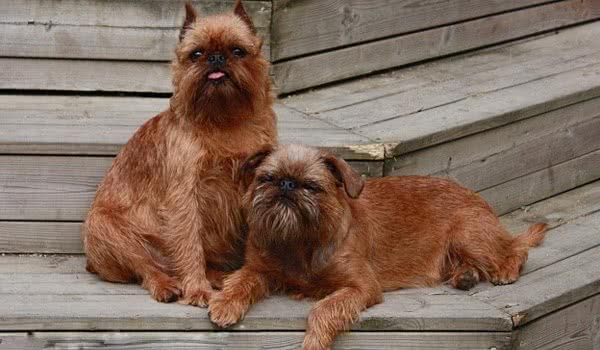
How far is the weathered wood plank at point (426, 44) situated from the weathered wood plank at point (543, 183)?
1069 millimetres

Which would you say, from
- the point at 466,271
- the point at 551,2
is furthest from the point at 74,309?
the point at 551,2

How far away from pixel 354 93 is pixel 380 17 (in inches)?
18.8

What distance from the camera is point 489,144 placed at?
612 cm

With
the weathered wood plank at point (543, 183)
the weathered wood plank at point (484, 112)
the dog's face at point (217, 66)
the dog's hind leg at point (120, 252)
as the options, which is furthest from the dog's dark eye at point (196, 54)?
the weathered wood plank at point (543, 183)

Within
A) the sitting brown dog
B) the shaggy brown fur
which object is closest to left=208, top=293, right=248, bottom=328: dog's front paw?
the sitting brown dog

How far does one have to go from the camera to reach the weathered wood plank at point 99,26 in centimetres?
620

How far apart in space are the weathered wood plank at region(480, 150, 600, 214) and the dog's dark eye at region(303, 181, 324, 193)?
1.57m

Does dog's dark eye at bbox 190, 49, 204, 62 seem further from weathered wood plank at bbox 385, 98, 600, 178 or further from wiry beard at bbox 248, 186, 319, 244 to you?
weathered wood plank at bbox 385, 98, 600, 178

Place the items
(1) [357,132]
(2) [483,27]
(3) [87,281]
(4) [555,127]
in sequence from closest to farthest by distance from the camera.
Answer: (3) [87,281]
(1) [357,132]
(4) [555,127]
(2) [483,27]

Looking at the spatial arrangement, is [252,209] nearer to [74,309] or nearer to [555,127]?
[74,309]

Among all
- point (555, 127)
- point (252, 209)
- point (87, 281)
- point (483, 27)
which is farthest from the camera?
point (483, 27)

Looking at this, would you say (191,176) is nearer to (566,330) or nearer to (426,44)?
(566,330)

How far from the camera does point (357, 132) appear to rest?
19.3ft

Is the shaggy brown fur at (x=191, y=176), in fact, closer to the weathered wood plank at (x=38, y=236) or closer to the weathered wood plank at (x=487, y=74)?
the weathered wood plank at (x=38, y=236)
